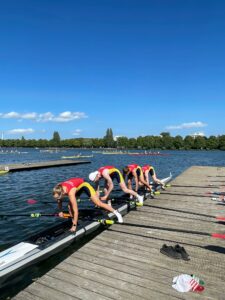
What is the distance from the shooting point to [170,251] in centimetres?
756

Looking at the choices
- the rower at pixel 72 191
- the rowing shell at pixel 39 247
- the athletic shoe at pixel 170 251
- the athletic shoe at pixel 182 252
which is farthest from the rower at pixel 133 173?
the athletic shoe at pixel 182 252

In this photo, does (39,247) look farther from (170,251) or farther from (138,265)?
(170,251)

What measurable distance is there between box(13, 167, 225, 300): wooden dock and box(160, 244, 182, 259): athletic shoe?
157 millimetres

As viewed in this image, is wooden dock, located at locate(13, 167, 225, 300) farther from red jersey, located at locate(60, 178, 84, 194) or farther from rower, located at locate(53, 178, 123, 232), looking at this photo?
red jersey, located at locate(60, 178, 84, 194)

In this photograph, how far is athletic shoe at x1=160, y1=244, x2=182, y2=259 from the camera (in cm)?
734

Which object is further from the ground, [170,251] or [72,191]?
[72,191]

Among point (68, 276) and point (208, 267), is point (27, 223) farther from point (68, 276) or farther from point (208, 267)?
point (208, 267)

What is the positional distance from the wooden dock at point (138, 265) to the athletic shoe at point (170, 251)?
157 millimetres

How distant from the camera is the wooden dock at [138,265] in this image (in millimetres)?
5652

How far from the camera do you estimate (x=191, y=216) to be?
1189 cm

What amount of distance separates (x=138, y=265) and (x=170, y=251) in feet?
3.89

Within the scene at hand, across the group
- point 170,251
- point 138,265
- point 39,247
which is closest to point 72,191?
point 39,247

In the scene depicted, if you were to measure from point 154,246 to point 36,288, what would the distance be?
3736 mm

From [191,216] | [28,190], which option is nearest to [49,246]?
[191,216]
